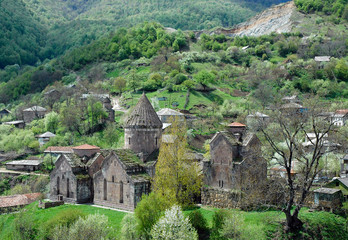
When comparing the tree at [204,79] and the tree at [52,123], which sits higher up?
the tree at [204,79]

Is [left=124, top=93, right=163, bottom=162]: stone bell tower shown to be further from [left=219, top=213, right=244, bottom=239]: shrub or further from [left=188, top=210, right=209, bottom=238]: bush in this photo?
[left=219, top=213, right=244, bottom=239]: shrub

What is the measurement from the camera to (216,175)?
32.1 m

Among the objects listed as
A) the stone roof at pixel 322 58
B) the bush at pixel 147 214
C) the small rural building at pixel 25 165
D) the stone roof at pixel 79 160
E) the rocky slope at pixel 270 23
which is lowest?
the bush at pixel 147 214

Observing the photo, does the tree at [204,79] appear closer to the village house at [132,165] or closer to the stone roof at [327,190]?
the village house at [132,165]

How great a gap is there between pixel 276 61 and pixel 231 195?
9195cm

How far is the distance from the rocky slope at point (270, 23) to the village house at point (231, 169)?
403 ft

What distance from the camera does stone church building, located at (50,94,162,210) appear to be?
111ft

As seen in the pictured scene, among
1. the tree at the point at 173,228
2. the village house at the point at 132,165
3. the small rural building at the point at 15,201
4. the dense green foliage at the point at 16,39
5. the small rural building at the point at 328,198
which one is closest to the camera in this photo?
the tree at the point at 173,228

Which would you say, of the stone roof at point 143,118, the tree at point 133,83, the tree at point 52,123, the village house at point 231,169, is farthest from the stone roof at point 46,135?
the village house at point 231,169

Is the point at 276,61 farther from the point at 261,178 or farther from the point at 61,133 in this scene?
the point at 261,178

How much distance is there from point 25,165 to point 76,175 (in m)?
30.1

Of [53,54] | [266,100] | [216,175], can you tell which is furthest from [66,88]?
[53,54]

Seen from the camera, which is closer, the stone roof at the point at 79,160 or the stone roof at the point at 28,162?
the stone roof at the point at 79,160

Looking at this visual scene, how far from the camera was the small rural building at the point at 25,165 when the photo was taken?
207 ft
